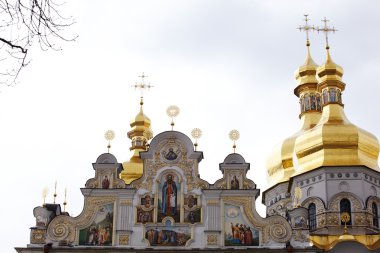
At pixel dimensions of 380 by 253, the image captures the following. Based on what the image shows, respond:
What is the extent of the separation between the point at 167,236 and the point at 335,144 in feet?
31.0

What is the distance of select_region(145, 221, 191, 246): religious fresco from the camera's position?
24000mm

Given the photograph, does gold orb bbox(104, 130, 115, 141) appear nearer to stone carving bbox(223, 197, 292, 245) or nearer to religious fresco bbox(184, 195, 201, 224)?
religious fresco bbox(184, 195, 201, 224)

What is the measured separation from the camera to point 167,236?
24.1m

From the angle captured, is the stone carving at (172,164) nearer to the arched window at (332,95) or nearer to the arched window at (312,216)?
the arched window at (312,216)

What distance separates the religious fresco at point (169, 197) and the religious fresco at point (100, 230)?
1685mm

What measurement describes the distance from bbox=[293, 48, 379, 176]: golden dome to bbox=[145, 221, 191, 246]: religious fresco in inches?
319

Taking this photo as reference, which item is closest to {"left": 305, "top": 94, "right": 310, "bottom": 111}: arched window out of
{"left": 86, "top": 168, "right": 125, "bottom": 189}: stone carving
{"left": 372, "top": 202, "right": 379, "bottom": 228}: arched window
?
{"left": 372, "top": 202, "right": 379, "bottom": 228}: arched window

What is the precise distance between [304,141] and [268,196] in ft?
16.6

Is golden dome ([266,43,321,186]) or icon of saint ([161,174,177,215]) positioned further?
golden dome ([266,43,321,186])

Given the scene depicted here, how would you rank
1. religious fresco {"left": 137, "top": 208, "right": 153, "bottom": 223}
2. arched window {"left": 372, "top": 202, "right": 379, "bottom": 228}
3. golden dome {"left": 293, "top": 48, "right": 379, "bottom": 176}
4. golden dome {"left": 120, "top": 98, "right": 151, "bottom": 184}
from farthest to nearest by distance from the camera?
golden dome {"left": 120, "top": 98, "right": 151, "bottom": 184}, golden dome {"left": 293, "top": 48, "right": 379, "bottom": 176}, arched window {"left": 372, "top": 202, "right": 379, "bottom": 228}, religious fresco {"left": 137, "top": 208, "right": 153, "bottom": 223}

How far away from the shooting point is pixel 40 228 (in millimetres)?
24344

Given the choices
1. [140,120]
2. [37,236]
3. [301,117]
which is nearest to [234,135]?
[37,236]

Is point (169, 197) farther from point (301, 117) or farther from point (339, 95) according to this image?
point (301, 117)

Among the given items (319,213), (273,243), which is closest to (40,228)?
(273,243)
